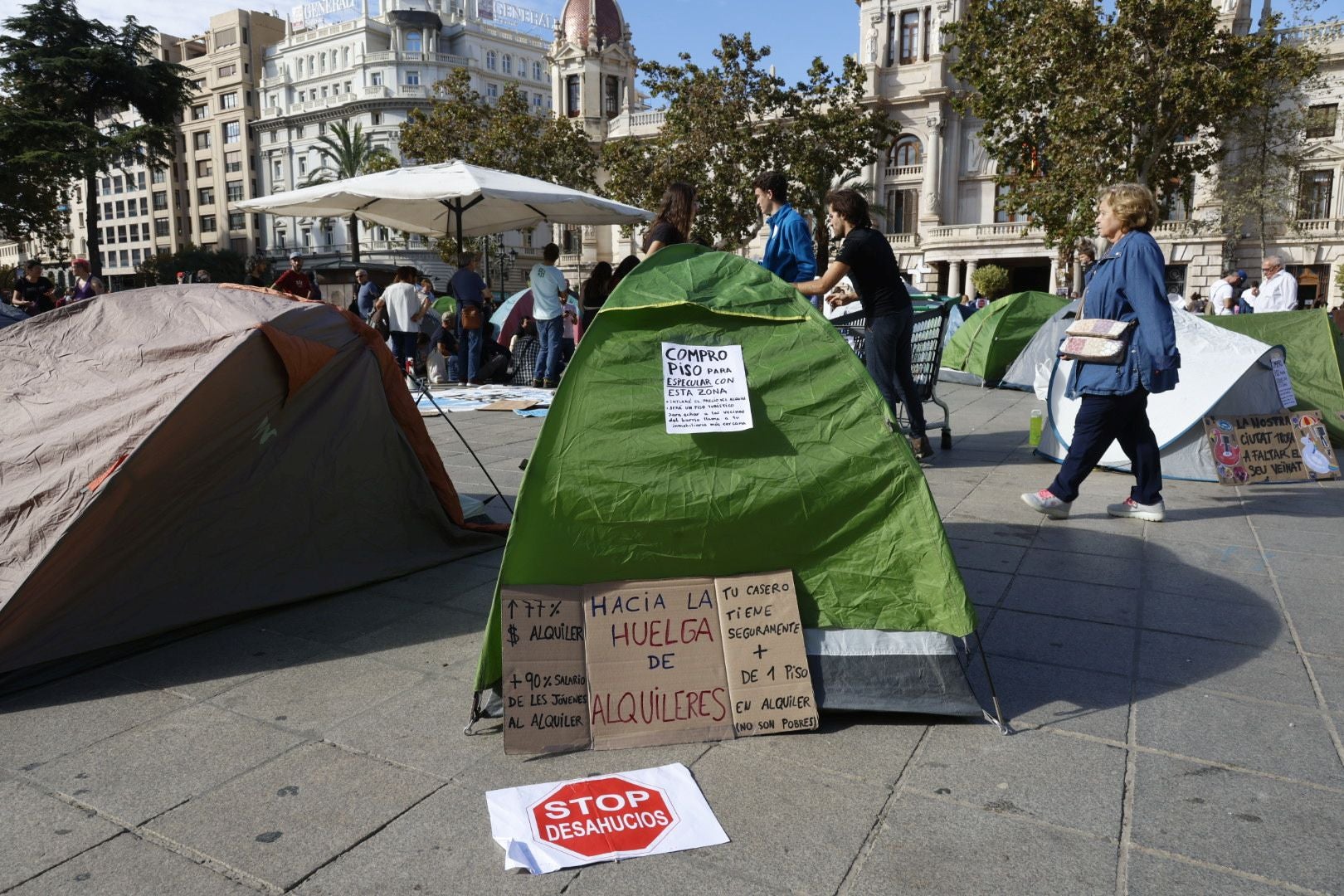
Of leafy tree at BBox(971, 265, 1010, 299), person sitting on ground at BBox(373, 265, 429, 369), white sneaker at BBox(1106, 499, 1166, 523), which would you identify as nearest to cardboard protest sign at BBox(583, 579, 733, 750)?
white sneaker at BBox(1106, 499, 1166, 523)

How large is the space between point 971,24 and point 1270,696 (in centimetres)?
2421

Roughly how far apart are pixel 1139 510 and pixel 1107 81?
20.2 m

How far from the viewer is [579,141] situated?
34688 millimetres

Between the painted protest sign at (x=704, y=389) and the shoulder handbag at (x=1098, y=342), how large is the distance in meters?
2.75

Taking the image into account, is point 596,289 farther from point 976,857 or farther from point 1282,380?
point 976,857

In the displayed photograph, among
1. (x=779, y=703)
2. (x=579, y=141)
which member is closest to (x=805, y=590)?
(x=779, y=703)

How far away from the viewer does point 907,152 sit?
150 feet

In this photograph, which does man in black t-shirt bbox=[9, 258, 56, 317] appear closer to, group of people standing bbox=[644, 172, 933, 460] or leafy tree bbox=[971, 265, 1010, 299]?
group of people standing bbox=[644, 172, 933, 460]

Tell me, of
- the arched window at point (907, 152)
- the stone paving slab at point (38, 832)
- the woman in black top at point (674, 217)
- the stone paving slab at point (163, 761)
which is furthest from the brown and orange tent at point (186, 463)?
the arched window at point (907, 152)

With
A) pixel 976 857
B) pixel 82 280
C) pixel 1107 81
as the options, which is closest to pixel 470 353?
pixel 82 280

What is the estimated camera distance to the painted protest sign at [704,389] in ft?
9.27

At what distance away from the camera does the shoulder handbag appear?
475 centimetres

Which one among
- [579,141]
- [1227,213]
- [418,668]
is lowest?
[418,668]

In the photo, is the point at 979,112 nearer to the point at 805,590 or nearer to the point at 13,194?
the point at 805,590
